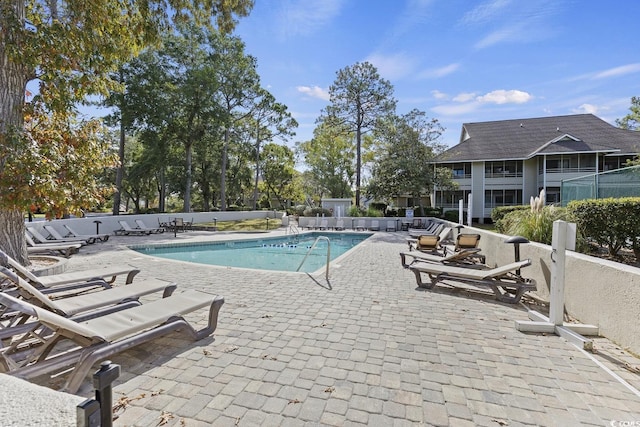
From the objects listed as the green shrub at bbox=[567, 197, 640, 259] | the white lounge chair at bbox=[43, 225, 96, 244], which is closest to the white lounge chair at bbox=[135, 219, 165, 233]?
the white lounge chair at bbox=[43, 225, 96, 244]

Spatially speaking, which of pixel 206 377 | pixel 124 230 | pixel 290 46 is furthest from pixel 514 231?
pixel 124 230

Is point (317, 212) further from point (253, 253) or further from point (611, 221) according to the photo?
point (611, 221)

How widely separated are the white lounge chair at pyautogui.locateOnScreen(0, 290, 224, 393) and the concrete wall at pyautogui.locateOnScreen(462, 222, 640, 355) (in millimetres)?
4676

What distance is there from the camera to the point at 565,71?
14016 millimetres

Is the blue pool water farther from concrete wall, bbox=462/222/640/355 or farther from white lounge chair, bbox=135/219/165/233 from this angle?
concrete wall, bbox=462/222/640/355

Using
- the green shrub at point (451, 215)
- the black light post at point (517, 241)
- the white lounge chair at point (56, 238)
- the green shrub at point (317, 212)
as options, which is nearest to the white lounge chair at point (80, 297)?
the black light post at point (517, 241)

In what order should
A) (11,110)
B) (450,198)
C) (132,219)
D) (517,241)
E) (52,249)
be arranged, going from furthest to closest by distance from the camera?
(450,198), (132,219), (52,249), (11,110), (517,241)

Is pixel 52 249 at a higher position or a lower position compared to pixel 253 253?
higher

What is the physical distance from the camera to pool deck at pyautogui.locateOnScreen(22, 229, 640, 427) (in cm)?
234

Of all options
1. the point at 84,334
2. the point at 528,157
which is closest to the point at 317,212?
the point at 528,157

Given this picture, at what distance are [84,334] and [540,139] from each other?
33.6 meters

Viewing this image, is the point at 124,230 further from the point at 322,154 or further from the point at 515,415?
the point at 322,154

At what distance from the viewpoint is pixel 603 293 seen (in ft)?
12.7

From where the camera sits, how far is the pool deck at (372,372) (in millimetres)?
2344
